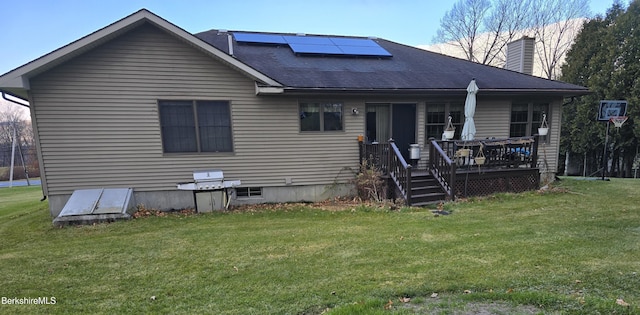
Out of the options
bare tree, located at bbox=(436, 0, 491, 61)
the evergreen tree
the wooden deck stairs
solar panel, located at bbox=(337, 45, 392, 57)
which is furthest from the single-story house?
bare tree, located at bbox=(436, 0, 491, 61)

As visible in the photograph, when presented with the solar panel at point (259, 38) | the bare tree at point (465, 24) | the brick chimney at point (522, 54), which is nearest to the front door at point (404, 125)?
the solar panel at point (259, 38)

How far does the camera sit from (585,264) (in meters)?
3.47

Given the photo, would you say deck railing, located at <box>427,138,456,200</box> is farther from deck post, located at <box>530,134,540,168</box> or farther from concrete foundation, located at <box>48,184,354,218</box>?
deck post, located at <box>530,134,540,168</box>

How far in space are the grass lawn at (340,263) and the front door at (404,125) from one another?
3077 millimetres

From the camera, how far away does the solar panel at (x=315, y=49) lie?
9.52 metres

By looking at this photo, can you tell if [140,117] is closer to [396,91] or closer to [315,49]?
[315,49]

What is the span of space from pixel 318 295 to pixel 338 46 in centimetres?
915

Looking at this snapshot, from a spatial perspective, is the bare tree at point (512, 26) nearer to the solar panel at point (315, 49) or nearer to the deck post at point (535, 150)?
the deck post at point (535, 150)

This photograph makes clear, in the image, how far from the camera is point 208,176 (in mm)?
7262

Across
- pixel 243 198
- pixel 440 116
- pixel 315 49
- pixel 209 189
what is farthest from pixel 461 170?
pixel 209 189

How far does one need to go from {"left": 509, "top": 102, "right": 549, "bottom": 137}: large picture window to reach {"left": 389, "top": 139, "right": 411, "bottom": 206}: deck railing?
14.9 ft

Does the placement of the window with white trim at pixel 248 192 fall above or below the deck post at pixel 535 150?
below

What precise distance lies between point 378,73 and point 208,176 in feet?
19.0

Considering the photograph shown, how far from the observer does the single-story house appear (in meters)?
6.66
